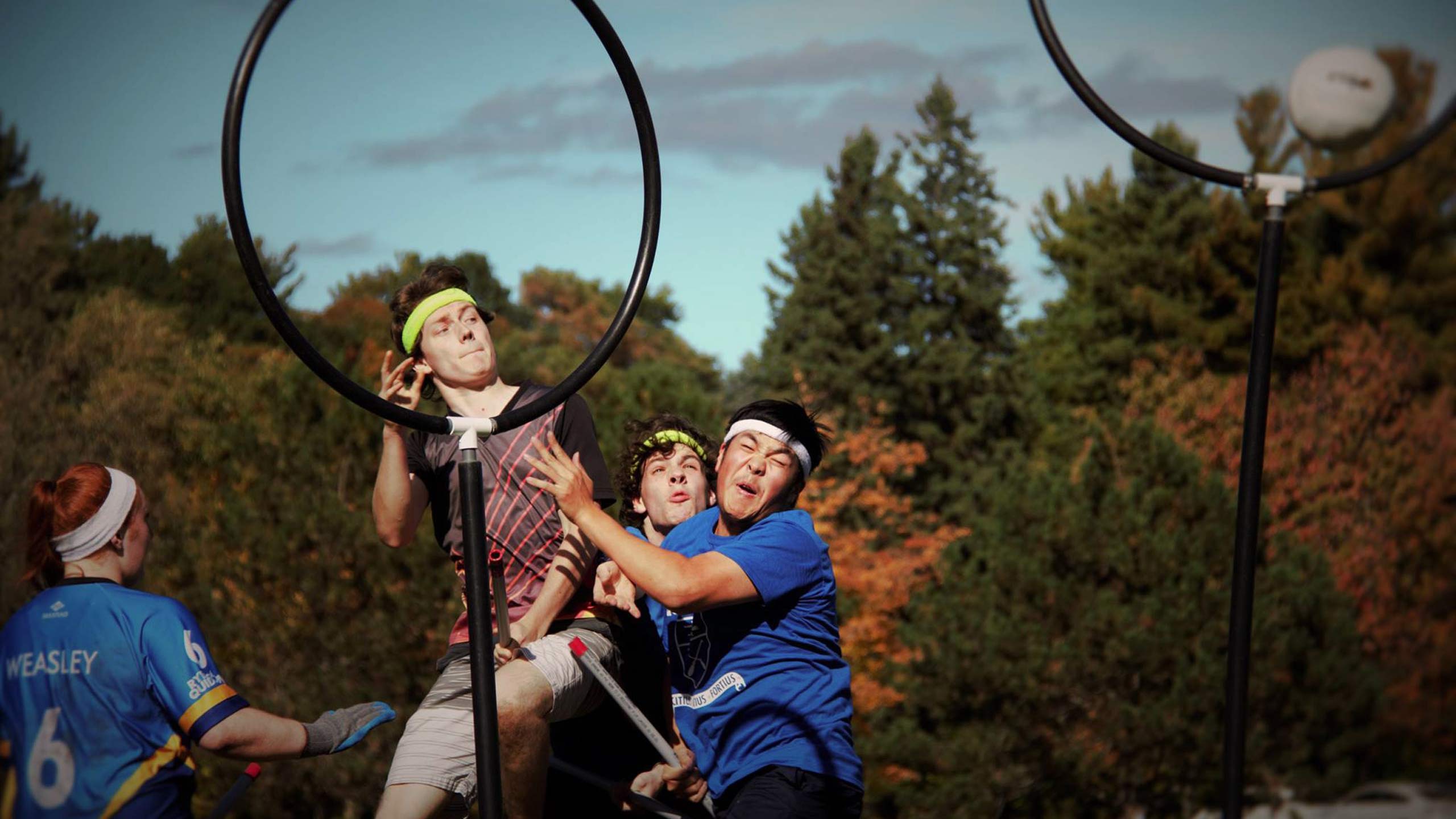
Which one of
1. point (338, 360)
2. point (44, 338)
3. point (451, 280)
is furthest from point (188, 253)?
point (451, 280)

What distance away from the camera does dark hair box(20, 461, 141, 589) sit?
312 cm

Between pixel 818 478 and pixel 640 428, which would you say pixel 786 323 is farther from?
pixel 640 428

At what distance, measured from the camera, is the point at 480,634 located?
9.04 ft

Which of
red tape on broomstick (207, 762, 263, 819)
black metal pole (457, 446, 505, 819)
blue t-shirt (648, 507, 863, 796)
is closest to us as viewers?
black metal pole (457, 446, 505, 819)

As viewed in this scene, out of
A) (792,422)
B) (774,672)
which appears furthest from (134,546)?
(792,422)

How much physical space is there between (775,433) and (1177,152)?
1280 millimetres

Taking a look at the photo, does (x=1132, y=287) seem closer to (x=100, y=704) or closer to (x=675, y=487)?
(x=675, y=487)

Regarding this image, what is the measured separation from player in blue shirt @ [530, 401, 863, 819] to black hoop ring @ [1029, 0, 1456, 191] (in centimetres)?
114

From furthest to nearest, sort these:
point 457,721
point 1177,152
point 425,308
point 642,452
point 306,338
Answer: point 642,452
point 425,308
point 457,721
point 1177,152
point 306,338

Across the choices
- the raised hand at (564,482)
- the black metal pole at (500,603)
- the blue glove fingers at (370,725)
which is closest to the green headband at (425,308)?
the black metal pole at (500,603)

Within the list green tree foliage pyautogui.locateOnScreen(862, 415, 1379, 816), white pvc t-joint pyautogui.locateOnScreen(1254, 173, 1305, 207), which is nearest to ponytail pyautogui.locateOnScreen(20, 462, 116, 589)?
white pvc t-joint pyautogui.locateOnScreen(1254, 173, 1305, 207)

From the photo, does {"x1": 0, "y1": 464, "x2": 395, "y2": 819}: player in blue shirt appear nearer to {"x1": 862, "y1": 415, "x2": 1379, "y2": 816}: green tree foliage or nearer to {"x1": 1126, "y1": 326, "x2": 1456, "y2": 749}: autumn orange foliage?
{"x1": 862, "y1": 415, "x2": 1379, "y2": 816}: green tree foliage


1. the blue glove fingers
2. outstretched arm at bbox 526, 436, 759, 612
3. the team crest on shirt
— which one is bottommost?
the blue glove fingers

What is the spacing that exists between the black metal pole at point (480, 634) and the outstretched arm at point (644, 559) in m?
0.35
